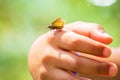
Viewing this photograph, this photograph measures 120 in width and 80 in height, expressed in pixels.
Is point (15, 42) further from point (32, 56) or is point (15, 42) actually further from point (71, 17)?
point (32, 56)

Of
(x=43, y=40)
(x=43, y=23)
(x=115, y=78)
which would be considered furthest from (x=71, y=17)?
(x=43, y=40)

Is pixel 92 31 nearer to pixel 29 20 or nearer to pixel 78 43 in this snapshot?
pixel 78 43

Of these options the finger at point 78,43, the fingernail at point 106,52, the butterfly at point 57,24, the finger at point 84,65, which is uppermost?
the butterfly at point 57,24

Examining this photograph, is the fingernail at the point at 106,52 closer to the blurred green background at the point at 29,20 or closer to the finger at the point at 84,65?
the finger at the point at 84,65

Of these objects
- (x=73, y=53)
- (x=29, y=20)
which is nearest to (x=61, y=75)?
(x=73, y=53)

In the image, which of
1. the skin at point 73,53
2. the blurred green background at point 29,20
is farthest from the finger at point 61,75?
the blurred green background at point 29,20

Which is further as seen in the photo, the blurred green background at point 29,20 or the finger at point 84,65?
the blurred green background at point 29,20

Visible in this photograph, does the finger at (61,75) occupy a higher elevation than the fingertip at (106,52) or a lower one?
lower
